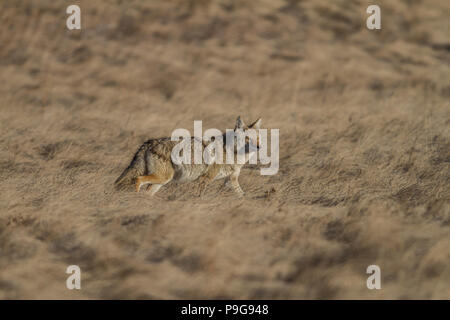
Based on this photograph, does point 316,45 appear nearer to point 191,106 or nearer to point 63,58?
point 191,106

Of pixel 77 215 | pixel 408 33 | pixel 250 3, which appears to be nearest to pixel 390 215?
pixel 77 215

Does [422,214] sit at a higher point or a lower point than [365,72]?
lower

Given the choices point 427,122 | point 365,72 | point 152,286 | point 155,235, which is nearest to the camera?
point 152,286

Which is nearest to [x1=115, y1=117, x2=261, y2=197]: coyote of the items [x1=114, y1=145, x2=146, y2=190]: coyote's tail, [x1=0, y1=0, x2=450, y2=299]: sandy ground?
[x1=114, y1=145, x2=146, y2=190]: coyote's tail

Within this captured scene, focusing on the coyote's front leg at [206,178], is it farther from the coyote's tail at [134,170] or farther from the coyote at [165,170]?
the coyote's tail at [134,170]

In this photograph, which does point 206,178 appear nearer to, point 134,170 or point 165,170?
point 165,170

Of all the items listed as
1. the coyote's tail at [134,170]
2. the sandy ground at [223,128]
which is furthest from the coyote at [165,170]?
the sandy ground at [223,128]

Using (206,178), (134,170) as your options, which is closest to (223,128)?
(206,178)

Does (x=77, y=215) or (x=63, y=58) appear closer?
(x=77, y=215)
